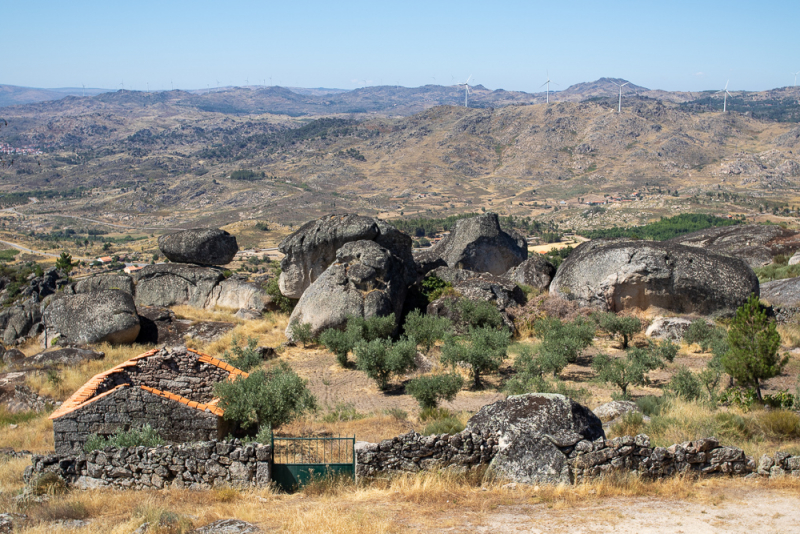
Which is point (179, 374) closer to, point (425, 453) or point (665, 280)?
point (425, 453)

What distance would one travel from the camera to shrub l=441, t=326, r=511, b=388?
15.0 metres

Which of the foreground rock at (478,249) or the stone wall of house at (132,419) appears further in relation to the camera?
the foreground rock at (478,249)

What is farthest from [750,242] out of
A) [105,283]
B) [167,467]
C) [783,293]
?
[167,467]

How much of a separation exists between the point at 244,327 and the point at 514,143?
17642 cm

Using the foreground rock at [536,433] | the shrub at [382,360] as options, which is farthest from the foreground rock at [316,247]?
the foreground rock at [536,433]

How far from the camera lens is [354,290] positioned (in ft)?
66.5

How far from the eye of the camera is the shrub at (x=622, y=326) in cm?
1818

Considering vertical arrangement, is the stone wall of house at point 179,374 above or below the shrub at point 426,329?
above

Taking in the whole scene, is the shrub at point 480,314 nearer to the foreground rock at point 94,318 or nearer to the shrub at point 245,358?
the shrub at point 245,358

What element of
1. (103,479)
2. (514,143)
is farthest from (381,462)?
(514,143)

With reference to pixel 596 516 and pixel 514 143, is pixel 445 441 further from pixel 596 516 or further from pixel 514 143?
pixel 514 143

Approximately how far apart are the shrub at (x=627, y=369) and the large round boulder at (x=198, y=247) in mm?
17138

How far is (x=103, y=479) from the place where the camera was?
936cm

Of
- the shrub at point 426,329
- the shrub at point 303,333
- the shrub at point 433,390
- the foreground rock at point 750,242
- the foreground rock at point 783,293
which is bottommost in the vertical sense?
the shrub at point 303,333
